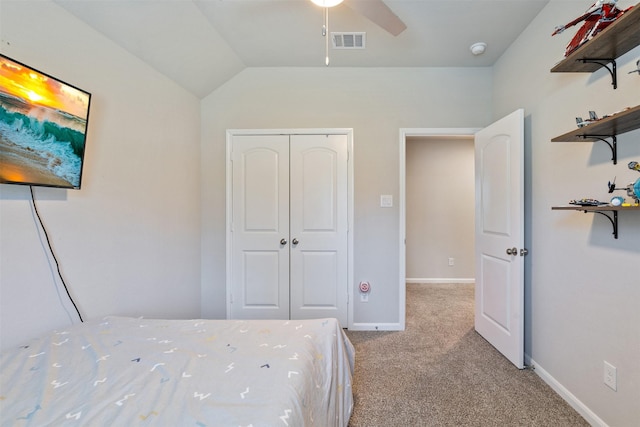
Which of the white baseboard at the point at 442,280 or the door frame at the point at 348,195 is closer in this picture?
the door frame at the point at 348,195

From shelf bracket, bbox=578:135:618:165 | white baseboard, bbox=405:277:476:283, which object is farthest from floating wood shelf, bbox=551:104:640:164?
white baseboard, bbox=405:277:476:283

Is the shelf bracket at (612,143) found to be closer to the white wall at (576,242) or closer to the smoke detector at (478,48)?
the white wall at (576,242)

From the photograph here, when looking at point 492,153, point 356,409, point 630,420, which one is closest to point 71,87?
point 356,409

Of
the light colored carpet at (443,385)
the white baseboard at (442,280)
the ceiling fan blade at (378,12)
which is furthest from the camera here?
the white baseboard at (442,280)

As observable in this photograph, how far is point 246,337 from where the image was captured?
1332 mm

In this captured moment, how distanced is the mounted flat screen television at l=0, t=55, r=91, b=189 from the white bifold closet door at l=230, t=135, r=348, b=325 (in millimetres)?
1395

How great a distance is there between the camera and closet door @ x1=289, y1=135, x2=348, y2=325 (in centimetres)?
274

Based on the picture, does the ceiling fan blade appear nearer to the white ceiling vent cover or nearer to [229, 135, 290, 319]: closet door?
the white ceiling vent cover

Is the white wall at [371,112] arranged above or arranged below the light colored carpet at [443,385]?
above

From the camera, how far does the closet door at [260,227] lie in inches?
109

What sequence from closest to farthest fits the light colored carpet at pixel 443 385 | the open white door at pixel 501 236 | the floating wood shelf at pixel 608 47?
the floating wood shelf at pixel 608 47 < the light colored carpet at pixel 443 385 < the open white door at pixel 501 236

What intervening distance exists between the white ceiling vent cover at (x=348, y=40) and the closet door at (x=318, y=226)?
0.79m

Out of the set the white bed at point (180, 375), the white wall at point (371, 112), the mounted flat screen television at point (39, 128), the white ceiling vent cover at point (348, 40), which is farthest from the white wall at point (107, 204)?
the white ceiling vent cover at point (348, 40)

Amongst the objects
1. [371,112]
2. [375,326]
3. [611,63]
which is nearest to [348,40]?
[371,112]
